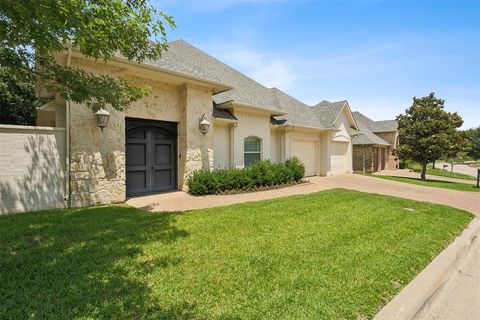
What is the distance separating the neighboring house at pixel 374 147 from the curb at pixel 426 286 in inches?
665

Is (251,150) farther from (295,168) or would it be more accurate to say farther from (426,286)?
(426,286)

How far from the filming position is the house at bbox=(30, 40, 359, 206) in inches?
314

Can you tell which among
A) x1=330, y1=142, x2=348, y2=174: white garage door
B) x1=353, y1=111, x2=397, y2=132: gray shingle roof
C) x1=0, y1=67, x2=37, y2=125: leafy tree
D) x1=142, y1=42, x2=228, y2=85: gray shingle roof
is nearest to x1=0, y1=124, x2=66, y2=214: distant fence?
x1=142, y1=42, x2=228, y2=85: gray shingle roof

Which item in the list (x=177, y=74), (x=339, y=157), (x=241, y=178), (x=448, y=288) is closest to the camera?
(x=448, y=288)

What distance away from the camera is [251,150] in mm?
13570

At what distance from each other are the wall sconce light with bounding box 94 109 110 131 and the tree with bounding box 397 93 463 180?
1922 centimetres

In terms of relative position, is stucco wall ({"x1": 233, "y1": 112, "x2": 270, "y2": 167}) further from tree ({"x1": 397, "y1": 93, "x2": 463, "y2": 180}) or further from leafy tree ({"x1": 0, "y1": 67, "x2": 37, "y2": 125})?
leafy tree ({"x1": 0, "y1": 67, "x2": 37, "y2": 125})

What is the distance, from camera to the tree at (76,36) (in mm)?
3400

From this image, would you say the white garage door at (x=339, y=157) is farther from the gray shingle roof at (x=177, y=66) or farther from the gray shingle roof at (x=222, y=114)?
the gray shingle roof at (x=177, y=66)

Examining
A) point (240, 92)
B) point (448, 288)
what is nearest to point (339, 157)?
point (240, 92)

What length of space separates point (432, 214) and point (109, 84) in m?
9.80

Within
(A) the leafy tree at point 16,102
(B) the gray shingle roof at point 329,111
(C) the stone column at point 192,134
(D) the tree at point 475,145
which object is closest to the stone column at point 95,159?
(C) the stone column at point 192,134

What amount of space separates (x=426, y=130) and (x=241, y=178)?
1486 cm

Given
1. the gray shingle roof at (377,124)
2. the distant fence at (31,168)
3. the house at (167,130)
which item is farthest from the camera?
the gray shingle roof at (377,124)
